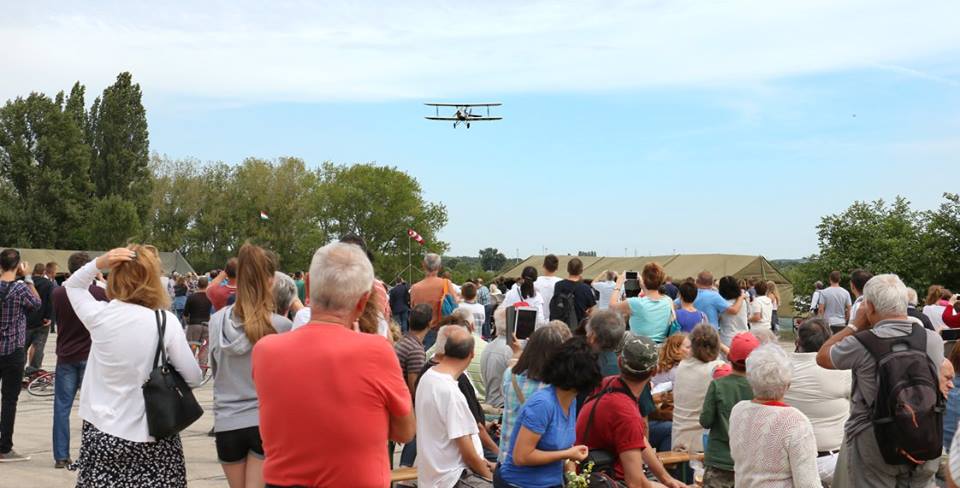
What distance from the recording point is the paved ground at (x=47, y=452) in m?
8.10

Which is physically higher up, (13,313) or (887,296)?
(887,296)

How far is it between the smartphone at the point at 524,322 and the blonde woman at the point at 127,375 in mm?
3990

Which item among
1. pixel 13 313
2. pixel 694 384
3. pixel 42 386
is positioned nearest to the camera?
pixel 694 384

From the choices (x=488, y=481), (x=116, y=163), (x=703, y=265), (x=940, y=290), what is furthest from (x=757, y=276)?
(x=116, y=163)

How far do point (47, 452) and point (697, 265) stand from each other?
26.5 m

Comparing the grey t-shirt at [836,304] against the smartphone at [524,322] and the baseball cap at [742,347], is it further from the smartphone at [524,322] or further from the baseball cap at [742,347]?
the baseball cap at [742,347]

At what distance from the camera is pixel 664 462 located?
6.58 m

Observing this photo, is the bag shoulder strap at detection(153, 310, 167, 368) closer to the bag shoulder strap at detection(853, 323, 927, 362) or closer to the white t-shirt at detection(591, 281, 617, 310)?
the bag shoulder strap at detection(853, 323, 927, 362)

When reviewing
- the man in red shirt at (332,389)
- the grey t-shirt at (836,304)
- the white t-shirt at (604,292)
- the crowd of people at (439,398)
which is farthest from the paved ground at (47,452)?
the grey t-shirt at (836,304)

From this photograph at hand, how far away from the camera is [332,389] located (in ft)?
10.9

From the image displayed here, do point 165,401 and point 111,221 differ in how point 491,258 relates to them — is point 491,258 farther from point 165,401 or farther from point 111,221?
point 165,401

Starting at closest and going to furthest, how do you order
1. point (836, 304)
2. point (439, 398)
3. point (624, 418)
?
point (624, 418) → point (439, 398) → point (836, 304)

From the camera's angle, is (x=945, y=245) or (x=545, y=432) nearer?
(x=545, y=432)

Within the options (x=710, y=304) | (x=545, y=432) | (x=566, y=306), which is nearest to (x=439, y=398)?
(x=545, y=432)
